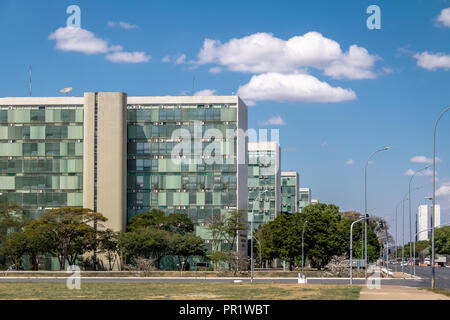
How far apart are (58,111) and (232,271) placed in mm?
42532

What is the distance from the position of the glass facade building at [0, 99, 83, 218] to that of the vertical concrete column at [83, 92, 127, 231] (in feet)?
17.2

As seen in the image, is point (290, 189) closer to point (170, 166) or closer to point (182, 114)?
point (170, 166)

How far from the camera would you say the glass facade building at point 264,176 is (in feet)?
558

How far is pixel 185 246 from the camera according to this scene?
9944 centimetres

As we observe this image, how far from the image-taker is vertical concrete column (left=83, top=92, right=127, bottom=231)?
107625mm

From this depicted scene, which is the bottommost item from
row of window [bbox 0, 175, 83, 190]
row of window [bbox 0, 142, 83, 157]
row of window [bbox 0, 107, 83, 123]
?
row of window [bbox 0, 175, 83, 190]

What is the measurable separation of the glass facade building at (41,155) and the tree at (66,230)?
48.5 feet

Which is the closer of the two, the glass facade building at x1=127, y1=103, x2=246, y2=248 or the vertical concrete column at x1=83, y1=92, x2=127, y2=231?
the vertical concrete column at x1=83, y1=92, x2=127, y2=231

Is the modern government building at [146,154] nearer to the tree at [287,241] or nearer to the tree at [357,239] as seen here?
the tree at [287,241]

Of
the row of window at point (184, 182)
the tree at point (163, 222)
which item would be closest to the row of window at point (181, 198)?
the row of window at point (184, 182)

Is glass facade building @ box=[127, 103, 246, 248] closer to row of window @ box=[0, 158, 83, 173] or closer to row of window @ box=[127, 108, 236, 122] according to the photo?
row of window @ box=[127, 108, 236, 122]

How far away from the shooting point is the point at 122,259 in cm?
10475

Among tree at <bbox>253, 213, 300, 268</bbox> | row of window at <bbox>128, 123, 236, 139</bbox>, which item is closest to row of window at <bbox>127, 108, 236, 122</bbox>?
row of window at <bbox>128, 123, 236, 139</bbox>
